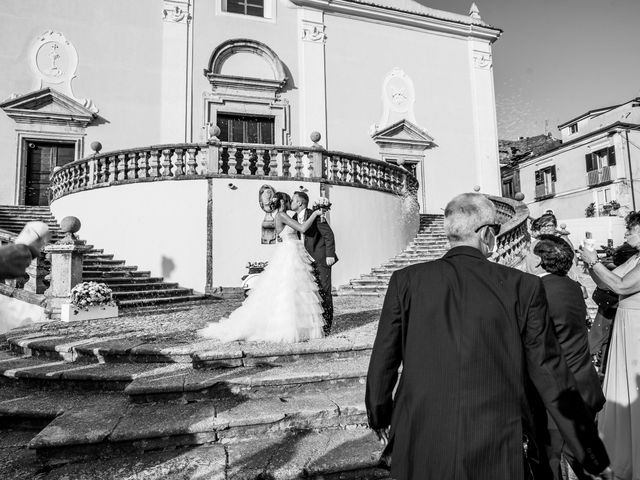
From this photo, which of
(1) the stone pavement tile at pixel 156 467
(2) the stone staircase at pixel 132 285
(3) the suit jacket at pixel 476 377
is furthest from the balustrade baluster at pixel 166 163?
(3) the suit jacket at pixel 476 377

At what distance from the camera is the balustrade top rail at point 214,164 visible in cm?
978

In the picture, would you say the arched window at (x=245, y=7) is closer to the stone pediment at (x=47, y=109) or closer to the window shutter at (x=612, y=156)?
the stone pediment at (x=47, y=109)

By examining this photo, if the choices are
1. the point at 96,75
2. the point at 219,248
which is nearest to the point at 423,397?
the point at 219,248

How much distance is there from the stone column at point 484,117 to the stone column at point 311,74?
7174 millimetres

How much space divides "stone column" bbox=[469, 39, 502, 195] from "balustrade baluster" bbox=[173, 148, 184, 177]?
1313 centimetres

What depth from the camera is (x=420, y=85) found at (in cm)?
1784

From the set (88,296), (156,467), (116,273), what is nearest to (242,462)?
(156,467)

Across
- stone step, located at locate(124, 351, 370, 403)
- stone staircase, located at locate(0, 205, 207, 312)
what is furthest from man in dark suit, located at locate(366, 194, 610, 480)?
stone staircase, located at locate(0, 205, 207, 312)

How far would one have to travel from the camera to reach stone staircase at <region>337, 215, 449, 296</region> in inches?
402

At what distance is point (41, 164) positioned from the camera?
1355 cm

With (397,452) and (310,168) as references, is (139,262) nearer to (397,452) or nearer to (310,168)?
(310,168)

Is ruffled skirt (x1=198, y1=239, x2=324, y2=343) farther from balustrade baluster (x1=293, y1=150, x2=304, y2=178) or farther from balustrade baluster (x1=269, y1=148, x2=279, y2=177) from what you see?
balustrade baluster (x1=293, y1=150, x2=304, y2=178)

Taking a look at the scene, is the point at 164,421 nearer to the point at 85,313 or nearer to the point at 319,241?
the point at 319,241

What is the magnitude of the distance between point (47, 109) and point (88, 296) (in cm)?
964
